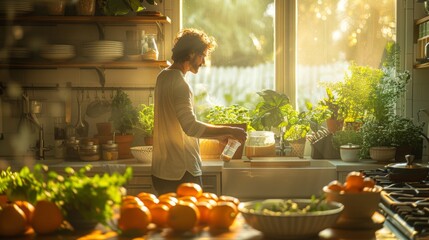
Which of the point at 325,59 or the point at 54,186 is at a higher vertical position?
the point at 325,59

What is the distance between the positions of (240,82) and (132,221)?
314 centimetres

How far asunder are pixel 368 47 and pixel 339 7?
0.39m

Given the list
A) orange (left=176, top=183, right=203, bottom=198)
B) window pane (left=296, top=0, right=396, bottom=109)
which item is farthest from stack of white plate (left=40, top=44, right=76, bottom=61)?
orange (left=176, top=183, right=203, bottom=198)

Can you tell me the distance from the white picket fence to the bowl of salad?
3040mm

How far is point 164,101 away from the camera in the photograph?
3398mm

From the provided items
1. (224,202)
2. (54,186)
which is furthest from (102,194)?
(224,202)

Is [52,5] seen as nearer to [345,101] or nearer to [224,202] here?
[345,101]

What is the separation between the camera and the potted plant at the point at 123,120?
14.9 ft

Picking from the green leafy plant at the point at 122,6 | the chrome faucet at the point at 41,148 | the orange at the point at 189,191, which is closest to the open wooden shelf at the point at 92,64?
the green leafy plant at the point at 122,6

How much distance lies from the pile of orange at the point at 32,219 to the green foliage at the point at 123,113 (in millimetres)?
2658

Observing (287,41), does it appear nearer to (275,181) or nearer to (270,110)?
(270,110)

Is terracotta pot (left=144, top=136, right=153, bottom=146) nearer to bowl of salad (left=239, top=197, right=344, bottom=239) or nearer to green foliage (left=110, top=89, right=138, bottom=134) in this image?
green foliage (left=110, top=89, right=138, bottom=134)

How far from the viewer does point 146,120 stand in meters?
4.59

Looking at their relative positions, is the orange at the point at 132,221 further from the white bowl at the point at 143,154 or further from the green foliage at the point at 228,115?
the green foliage at the point at 228,115
